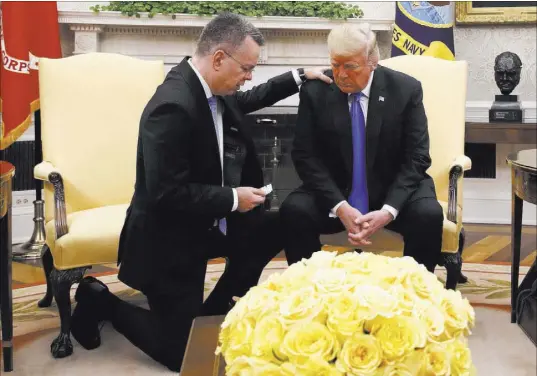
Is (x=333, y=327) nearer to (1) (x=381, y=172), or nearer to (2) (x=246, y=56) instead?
(2) (x=246, y=56)

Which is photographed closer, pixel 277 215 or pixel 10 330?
pixel 10 330

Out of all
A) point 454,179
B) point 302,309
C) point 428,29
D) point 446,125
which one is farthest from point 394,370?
point 428,29

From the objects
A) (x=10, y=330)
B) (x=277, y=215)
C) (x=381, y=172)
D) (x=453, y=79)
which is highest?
(x=453, y=79)

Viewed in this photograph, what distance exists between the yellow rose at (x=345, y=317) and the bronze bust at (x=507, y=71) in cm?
426

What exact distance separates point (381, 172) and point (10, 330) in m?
1.55

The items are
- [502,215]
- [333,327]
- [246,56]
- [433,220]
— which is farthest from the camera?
[502,215]

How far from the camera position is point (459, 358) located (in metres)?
1.12

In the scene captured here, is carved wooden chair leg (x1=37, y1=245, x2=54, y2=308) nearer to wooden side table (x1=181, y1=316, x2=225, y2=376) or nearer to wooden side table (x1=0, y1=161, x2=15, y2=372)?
wooden side table (x1=0, y1=161, x2=15, y2=372)

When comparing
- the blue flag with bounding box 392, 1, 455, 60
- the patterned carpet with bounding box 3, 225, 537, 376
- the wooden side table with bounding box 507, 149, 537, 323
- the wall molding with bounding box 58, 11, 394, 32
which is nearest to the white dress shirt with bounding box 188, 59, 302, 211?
the patterned carpet with bounding box 3, 225, 537, 376

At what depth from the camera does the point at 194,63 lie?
102 inches

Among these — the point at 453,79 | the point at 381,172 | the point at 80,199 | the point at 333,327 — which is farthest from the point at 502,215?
the point at 333,327

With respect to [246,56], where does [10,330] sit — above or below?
below

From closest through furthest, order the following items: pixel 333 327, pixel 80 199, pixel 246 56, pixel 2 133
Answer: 1. pixel 333 327
2. pixel 246 56
3. pixel 80 199
4. pixel 2 133

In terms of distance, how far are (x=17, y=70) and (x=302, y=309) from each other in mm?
3689
